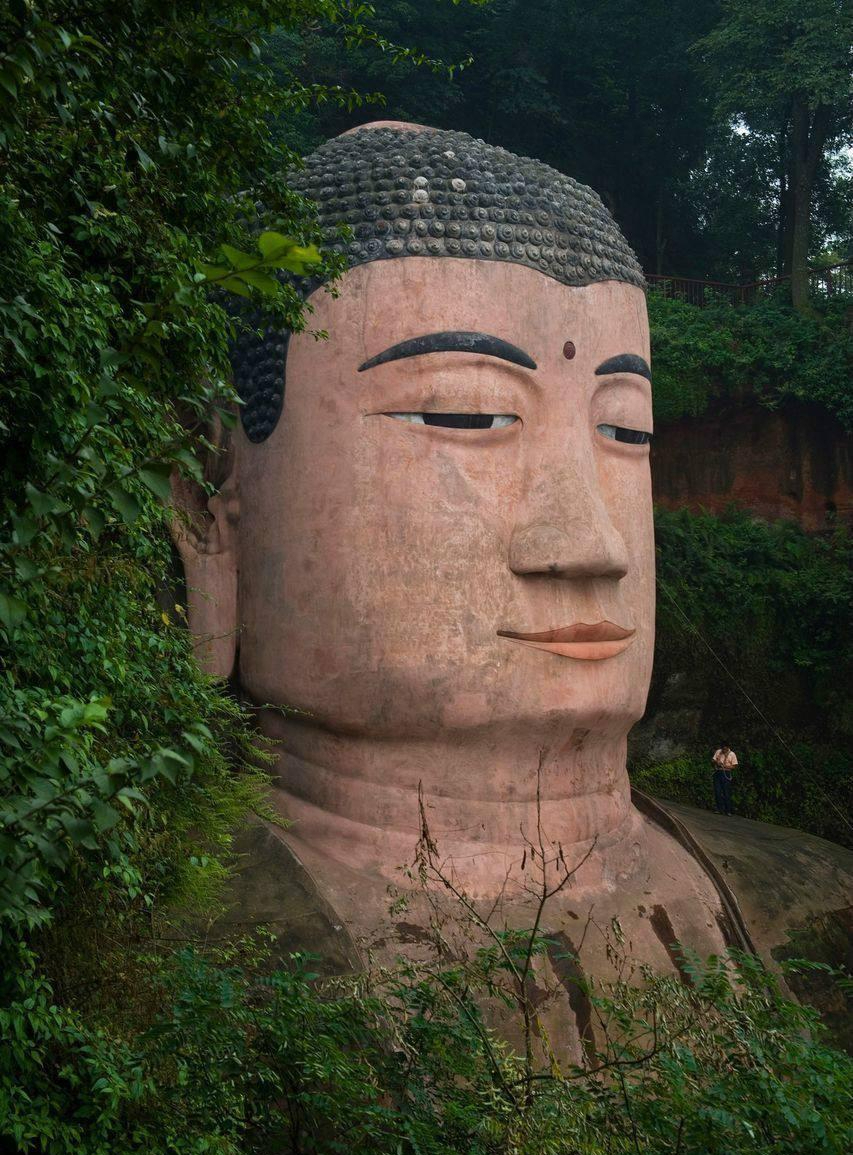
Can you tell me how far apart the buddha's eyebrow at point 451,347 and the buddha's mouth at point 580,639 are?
1.34 meters

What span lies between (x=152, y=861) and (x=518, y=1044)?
6.15 ft

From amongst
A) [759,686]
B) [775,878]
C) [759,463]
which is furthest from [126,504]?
[759,463]

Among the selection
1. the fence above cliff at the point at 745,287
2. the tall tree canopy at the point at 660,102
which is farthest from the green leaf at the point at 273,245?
the fence above cliff at the point at 745,287

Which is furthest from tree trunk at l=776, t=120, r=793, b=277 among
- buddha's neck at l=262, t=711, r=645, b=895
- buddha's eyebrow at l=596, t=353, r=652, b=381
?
Answer: buddha's neck at l=262, t=711, r=645, b=895

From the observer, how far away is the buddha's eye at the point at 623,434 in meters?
6.62

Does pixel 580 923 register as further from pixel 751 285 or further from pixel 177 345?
pixel 751 285

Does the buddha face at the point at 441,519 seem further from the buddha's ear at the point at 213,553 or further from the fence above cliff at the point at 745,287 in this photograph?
the fence above cliff at the point at 745,287

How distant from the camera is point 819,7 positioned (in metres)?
16.0

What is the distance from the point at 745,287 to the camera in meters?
16.8

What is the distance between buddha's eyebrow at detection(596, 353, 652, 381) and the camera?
6566 millimetres

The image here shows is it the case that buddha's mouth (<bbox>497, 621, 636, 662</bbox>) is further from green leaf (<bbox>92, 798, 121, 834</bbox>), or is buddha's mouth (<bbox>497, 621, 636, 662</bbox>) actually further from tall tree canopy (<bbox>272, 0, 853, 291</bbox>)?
tall tree canopy (<bbox>272, 0, 853, 291</bbox>)

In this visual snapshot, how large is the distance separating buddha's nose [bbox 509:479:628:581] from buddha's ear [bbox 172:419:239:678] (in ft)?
5.03

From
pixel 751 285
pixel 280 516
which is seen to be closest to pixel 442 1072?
pixel 280 516

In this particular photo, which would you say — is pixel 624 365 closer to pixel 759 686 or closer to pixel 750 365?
pixel 759 686
